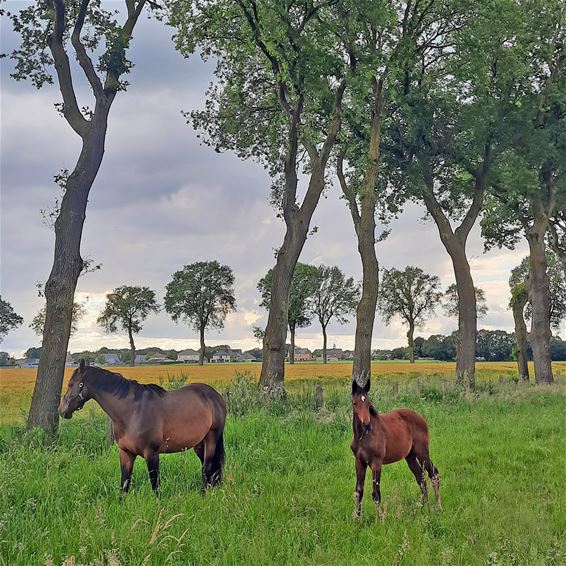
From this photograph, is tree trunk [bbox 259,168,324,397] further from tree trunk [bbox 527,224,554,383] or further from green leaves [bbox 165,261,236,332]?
green leaves [bbox 165,261,236,332]

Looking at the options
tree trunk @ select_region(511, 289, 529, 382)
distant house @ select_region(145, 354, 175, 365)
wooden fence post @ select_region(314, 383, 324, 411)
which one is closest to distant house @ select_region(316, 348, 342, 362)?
distant house @ select_region(145, 354, 175, 365)

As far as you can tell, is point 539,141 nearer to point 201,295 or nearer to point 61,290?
point 61,290

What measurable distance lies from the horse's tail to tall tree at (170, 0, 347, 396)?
30.2 ft

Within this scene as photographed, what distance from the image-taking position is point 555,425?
15180 millimetres

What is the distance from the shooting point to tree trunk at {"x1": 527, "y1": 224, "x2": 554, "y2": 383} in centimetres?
2809

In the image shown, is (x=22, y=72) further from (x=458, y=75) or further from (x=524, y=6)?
(x=524, y=6)

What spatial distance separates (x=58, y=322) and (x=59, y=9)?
8547 mm

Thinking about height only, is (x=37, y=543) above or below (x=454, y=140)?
below

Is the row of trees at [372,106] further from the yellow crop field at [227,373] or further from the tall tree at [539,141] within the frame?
the yellow crop field at [227,373]

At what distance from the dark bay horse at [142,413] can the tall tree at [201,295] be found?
72936mm

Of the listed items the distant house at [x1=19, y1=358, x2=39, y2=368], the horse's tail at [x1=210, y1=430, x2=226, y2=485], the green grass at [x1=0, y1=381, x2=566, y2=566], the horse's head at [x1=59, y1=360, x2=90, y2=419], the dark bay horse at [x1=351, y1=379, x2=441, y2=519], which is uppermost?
the horse's head at [x1=59, y1=360, x2=90, y2=419]

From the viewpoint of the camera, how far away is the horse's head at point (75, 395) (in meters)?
7.06

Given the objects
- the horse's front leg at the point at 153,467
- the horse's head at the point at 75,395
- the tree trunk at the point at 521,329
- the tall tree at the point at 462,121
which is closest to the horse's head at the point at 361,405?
the horse's front leg at the point at 153,467

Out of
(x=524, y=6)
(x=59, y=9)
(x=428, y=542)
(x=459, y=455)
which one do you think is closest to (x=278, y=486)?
(x=428, y=542)
